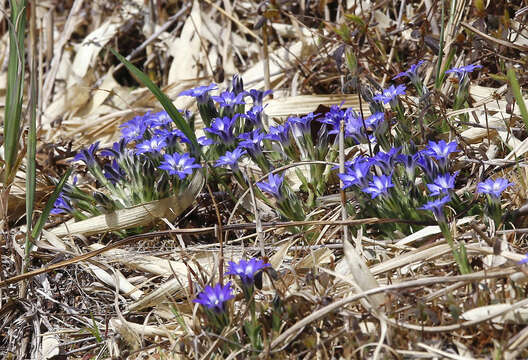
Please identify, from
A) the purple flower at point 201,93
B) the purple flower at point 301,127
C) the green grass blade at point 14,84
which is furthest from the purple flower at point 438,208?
the green grass blade at point 14,84

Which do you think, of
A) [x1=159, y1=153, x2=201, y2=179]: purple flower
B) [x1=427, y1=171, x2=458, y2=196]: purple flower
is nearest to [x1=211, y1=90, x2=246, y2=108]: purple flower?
[x1=159, y1=153, x2=201, y2=179]: purple flower

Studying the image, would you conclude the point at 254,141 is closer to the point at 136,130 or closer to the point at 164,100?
the point at 164,100

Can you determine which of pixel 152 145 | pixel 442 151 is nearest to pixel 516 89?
pixel 442 151

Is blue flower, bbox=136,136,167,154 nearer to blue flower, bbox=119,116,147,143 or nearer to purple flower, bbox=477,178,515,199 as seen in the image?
blue flower, bbox=119,116,147,143

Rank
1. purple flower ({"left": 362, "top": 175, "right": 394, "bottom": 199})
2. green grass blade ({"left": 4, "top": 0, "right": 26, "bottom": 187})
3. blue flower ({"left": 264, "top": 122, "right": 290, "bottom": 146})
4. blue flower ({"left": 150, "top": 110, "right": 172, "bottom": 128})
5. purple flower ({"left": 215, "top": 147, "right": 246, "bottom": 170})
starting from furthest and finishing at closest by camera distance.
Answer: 1. blue flower ({"left": 150, "top": 110, "right": 172, "bottom": 128})
2. blue flower ({"left": 264, "top": 122, "right": 290, "bottom": 146})
3. purple flower ({"left": 215, "top": 147, "right": 246, "bottom": 170})
4. green grass blade ({"left": 4, "top": 0, "right": 26, "bottom": 187})
5. purple flower ({"left": 362, "top": 175, "right": 394, "bottom": 199})

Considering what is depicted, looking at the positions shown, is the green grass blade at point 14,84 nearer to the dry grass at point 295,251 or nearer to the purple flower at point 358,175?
the dry grass at point 295,251

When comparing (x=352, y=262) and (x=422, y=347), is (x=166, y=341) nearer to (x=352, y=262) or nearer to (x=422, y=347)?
(x=352, y=262)

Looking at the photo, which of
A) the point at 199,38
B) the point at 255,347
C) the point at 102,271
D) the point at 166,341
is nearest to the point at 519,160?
the point at 255,347
